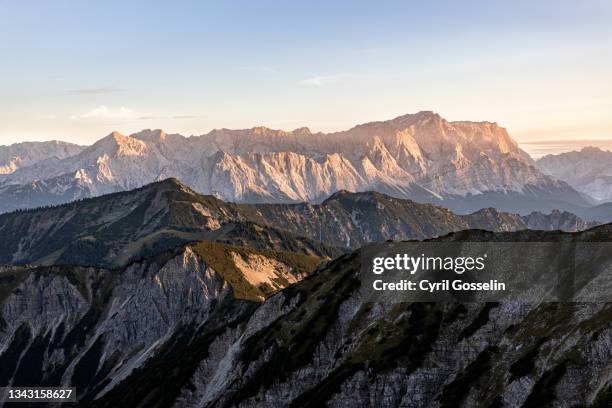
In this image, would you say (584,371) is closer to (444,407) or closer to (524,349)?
(524,349)

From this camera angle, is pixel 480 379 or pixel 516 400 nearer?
pixel 516 400

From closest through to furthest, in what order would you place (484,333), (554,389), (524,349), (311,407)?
1. (554,389)
2. (524,349)
3. (484,333)
4. (311,407)

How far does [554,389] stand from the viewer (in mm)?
149250

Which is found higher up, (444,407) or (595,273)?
(595,273)

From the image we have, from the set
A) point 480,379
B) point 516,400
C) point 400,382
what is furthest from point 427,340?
→ point 516,400

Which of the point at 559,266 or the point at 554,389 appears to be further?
the point at 559,266

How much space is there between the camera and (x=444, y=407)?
170 meters

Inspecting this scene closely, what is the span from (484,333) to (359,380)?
33671 mm

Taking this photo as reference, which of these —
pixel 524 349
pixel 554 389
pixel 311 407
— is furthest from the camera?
pixel 311 407

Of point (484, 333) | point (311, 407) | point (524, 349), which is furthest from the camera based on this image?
point (311, 407)

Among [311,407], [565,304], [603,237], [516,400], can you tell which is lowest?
[311,407]

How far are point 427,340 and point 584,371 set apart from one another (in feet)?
163

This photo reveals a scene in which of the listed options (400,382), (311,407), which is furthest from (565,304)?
(311,407)

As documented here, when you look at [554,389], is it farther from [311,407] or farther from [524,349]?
[311,407]
